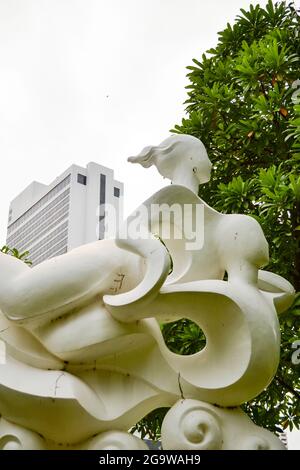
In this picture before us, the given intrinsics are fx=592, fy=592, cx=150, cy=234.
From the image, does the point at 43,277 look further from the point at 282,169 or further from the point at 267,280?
the point at 282,169

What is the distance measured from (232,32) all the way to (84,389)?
13.7 feet

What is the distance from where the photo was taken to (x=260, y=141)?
15.8 ft

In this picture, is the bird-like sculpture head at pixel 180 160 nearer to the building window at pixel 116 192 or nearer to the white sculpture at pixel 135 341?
the white sculpture at pixel 135 341

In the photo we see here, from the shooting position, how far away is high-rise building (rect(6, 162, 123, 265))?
15094 millimetres

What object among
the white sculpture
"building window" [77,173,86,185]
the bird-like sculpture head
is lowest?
the white sculpture

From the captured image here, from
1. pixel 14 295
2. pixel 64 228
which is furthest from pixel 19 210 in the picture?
pixel 14 295

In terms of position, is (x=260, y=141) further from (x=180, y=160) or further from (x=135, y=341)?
(x=135, y=341)

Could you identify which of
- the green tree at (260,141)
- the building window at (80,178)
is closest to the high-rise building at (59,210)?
the building window at (80,178)

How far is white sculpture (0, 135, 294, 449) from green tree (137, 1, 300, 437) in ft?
4.26

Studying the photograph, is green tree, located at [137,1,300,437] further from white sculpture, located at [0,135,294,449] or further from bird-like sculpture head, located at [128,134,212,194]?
white sculpture, located at [0,135,294,449]

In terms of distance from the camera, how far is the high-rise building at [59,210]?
1509 centimetres

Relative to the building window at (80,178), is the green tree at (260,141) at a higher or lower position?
lower

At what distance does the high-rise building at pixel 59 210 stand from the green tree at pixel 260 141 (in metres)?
8.16

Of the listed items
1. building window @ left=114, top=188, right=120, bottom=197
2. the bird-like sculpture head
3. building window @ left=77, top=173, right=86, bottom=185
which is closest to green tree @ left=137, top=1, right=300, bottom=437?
the bird-like sculpture head
